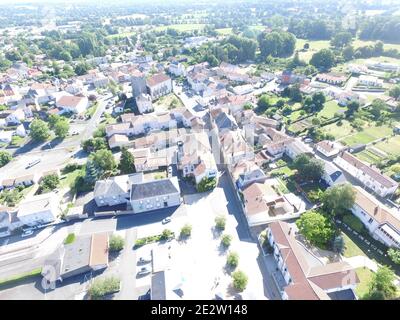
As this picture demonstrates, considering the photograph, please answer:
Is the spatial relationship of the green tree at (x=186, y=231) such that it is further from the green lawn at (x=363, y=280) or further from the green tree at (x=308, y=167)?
the green tree at (x=308, y=167)

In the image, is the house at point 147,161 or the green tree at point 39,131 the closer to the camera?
the house at point 147,161

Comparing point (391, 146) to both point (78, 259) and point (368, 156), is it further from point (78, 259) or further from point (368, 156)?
point (78, 259)

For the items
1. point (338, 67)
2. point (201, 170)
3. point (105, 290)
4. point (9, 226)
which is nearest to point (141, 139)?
point (201, 170)

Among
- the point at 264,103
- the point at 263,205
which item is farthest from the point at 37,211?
the point at 264,103

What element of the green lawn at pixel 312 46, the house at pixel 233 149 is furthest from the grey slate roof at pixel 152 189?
the green lawn at pixel 312 46
